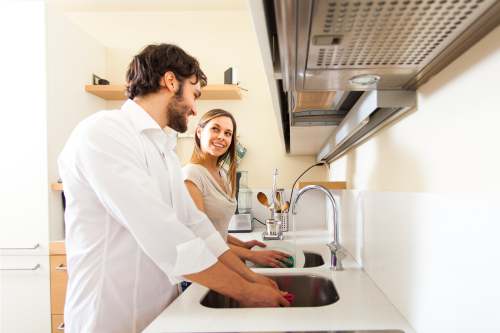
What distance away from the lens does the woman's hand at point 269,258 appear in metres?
1.36

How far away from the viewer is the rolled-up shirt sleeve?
0.86 meters

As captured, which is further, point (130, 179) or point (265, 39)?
point (130, 179)

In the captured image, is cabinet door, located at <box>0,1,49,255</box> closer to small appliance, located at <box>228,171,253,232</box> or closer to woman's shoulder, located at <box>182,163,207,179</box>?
woman's shoulder, located at <box>182,163,207,179</box>

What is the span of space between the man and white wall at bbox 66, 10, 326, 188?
67.1 inches

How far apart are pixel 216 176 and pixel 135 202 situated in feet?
3.30

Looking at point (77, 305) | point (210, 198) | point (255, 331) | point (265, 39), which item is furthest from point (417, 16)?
point (210, 198)

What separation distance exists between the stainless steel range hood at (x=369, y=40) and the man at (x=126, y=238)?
0.42 meters

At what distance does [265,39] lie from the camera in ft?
1.85

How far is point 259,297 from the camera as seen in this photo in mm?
925

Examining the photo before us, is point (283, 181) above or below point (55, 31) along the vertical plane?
below

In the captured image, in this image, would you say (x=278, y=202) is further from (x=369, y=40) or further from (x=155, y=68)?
(x=369, y=40)

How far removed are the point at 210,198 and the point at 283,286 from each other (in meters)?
0.59

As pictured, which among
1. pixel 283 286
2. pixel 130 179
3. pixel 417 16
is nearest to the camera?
pixel 417 16

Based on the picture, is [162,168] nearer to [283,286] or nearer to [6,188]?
[283,286]
